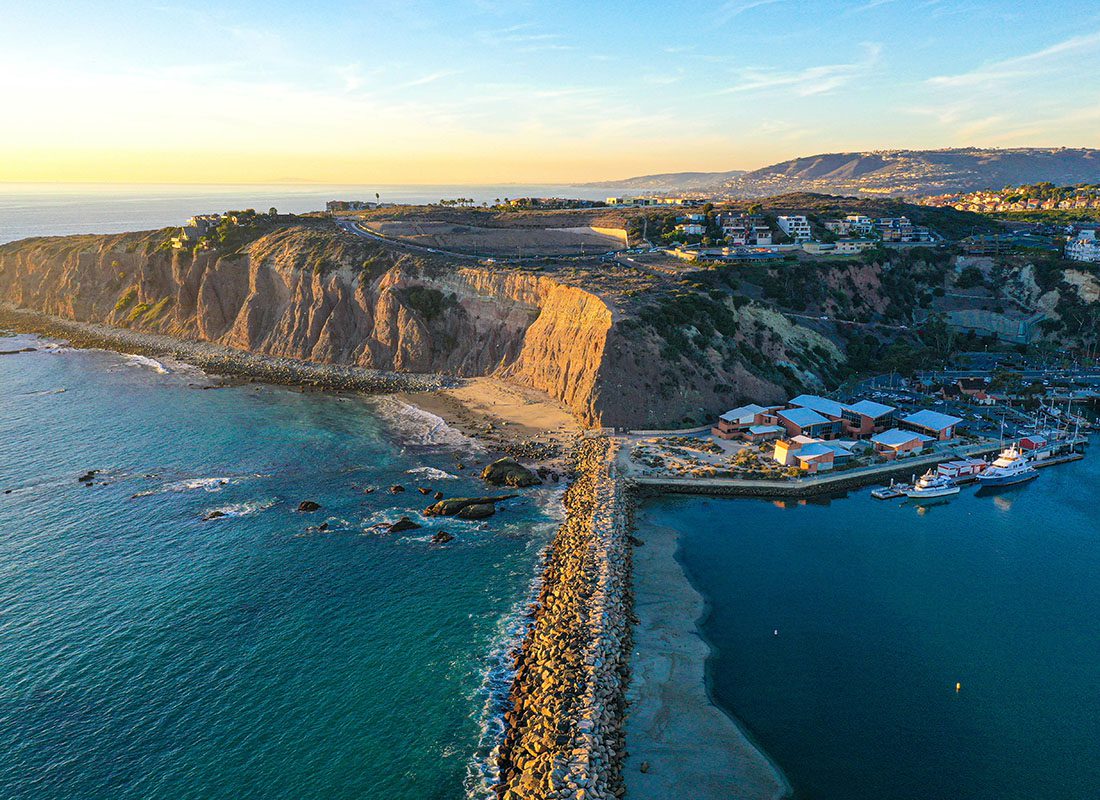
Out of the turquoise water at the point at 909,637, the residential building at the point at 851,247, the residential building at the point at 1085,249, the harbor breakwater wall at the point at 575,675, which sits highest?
the residential building at the point at 851,247

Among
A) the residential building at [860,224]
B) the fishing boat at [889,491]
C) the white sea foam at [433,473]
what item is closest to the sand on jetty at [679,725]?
the white sea foam at [433,473]

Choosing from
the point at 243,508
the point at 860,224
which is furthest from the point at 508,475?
the point at 860,224

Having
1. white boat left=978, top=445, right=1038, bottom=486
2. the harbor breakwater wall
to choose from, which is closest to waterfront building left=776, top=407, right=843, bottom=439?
white boat left=978, top=445, right=1038, bottom=486

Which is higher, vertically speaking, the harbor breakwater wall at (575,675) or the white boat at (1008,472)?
the harbor breakwater wall at (575,675)

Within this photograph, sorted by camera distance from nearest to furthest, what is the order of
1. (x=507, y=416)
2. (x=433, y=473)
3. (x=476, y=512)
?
(x=476, y=512), (x=433, y=473), (x=507, y=416)

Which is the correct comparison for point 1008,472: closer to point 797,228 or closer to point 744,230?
point 744,230

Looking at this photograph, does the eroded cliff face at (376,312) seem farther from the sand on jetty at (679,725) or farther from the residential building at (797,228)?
the residential building at (797,228)
